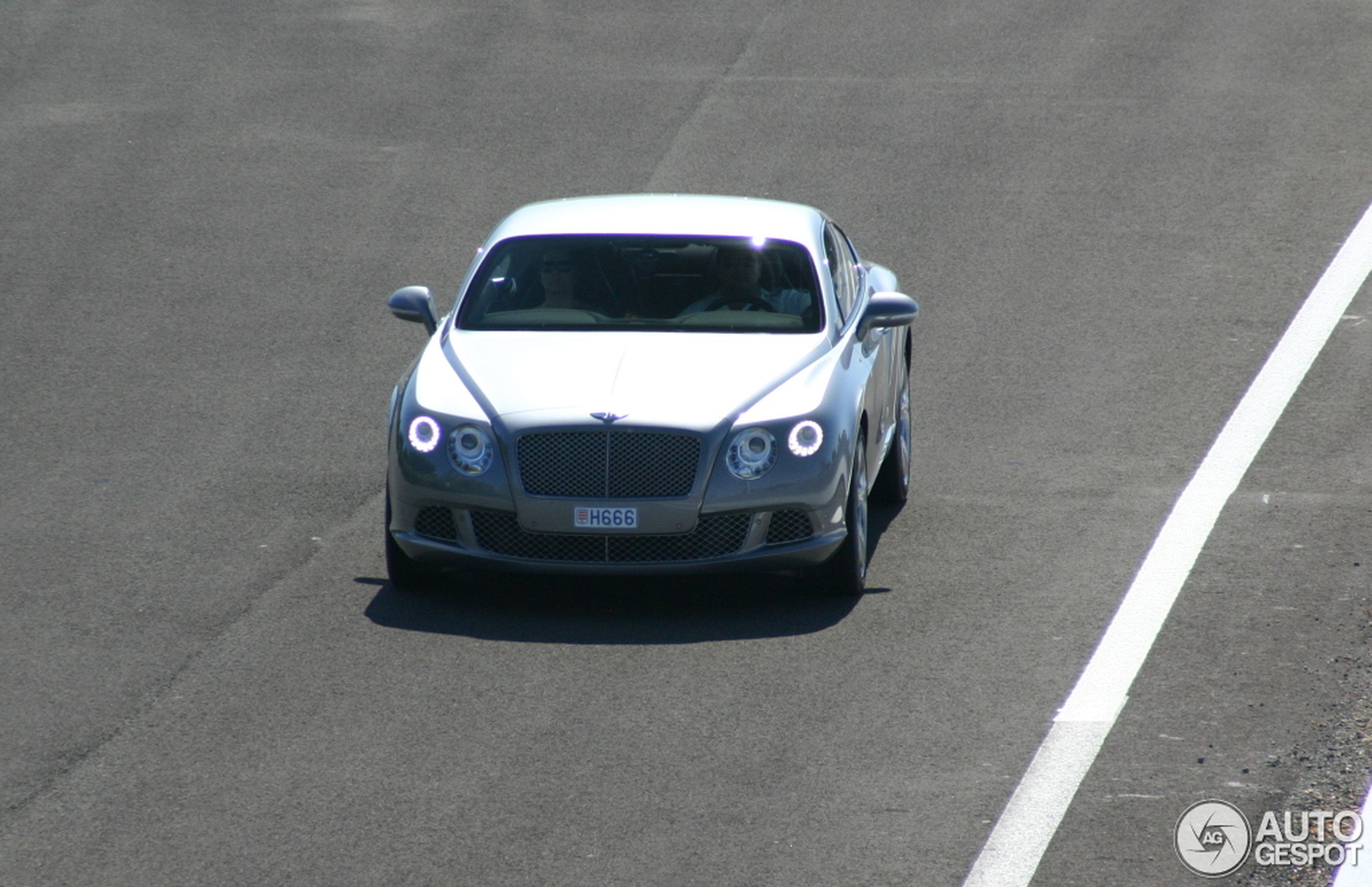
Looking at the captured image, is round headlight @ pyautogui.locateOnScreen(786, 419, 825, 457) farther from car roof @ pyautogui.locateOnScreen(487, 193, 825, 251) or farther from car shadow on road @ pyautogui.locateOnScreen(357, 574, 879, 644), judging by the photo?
car roof @ pyautogui.locateOnScreen(487, 193, 825, 251)

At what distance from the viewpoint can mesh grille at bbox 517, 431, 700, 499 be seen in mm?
8359

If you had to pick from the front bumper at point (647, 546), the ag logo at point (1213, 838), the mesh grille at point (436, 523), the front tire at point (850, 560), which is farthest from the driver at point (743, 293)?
the ag logo at point (1213, 838)

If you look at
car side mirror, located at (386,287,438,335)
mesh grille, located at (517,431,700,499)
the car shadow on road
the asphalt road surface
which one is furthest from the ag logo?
car side mirror, located at (386,287,438,335)

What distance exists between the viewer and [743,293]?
9.59 metres

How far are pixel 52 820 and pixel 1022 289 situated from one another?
9798 mm

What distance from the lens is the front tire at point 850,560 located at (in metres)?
8.65

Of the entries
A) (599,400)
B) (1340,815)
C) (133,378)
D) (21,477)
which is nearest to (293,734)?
(599,400)

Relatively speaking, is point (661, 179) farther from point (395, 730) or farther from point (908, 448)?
point (395, 730)

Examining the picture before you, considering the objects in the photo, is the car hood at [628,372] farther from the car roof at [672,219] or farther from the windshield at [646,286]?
the car roof at [672,219]

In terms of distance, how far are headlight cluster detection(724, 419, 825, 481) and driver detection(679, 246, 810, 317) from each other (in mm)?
1109

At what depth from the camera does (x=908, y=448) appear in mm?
10680

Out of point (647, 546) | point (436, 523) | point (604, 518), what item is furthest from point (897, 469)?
point (436, 523)

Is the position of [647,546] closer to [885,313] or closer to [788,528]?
[788,528]

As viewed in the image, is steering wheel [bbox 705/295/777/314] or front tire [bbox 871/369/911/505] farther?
front tire [bbox 871/369/911/505]
